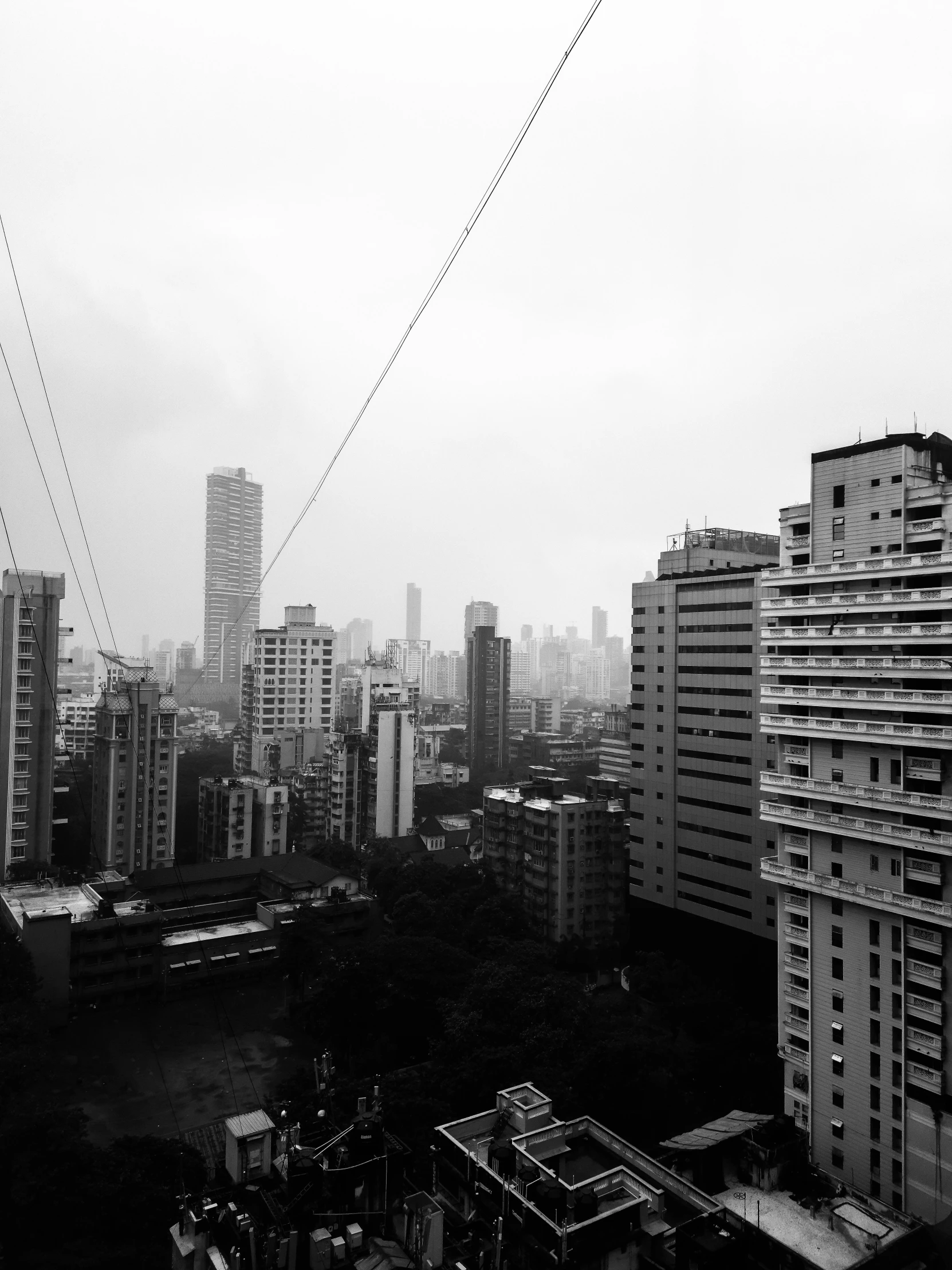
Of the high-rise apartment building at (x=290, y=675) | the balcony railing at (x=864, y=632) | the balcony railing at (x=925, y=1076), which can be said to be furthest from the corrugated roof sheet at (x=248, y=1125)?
the high-rise apartment building at (x=290, y=675)

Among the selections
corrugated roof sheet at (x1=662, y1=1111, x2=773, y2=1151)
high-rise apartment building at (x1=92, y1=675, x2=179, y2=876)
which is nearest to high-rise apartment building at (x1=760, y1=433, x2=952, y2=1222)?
corrugated roof sheet at (x1=662, y1=1111, x2=773, y2=1151)

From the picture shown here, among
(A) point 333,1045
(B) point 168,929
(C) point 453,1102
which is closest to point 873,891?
(C) point 453,1102

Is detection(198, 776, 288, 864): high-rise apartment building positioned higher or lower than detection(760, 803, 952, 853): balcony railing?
lower

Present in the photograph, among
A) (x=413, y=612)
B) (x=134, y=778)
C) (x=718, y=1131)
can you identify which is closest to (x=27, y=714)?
(x=134, y=778)

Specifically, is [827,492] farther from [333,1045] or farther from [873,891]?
[333,1045]

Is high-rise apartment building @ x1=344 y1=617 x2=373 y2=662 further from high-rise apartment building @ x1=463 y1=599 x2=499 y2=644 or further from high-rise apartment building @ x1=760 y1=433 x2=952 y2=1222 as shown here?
high-rise apartment building @ x1=760 y1=433 x2=952 y2=1222

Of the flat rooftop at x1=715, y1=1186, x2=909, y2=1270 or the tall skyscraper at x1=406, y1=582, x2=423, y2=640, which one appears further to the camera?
the tall skyscraper at x1=406, y1=582, x2=423, y2=640

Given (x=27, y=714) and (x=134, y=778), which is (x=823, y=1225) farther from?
(x=27, y=714)
